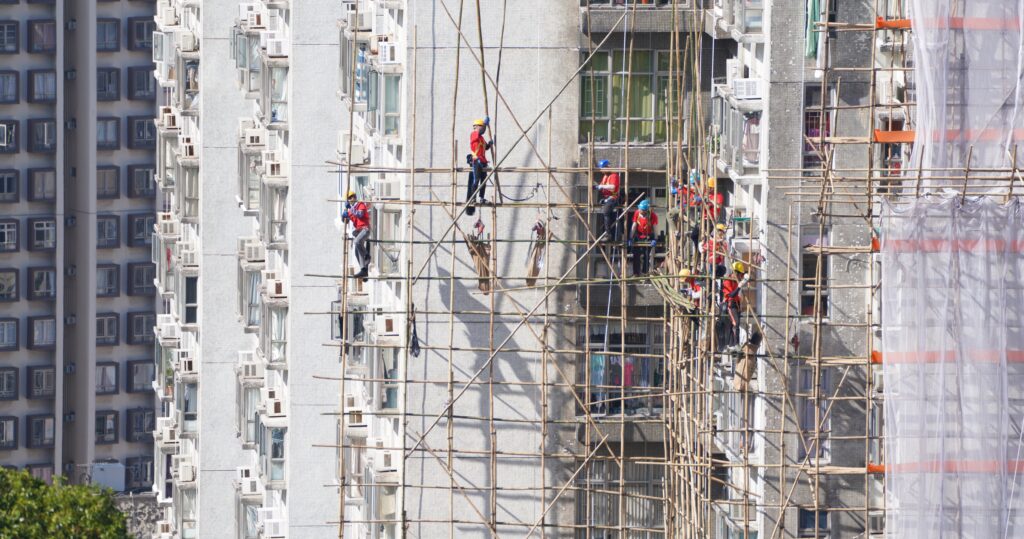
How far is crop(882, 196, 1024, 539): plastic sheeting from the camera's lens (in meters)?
43.2

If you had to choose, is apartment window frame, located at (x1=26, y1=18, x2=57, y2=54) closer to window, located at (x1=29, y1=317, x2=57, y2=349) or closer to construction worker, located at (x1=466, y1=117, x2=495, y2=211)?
window, located at (x1=29, y1=317, x2=57, y2=349)

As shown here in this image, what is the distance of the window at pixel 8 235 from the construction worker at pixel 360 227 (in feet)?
199

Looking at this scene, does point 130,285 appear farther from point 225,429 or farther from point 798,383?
point 798,383

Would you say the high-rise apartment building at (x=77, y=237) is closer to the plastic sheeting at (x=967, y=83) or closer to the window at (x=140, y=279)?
the window at (x=140, y=279)

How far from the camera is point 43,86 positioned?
113 m

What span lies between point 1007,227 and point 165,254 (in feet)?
148

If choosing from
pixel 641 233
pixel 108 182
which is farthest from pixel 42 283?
pixel 641 233

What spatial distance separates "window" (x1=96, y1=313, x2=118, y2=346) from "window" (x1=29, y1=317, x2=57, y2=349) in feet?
7.19

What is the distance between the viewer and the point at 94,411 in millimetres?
112688

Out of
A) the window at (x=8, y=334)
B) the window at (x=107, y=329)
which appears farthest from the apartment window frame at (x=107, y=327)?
the window at (x=8, y=334)

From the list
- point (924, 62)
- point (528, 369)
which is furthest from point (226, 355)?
point (924, 62)

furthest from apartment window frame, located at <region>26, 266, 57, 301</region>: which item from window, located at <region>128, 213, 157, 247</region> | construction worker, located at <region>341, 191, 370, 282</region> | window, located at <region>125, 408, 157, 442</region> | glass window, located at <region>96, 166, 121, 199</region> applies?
construction worker, located at <region>341, 191, 370, 282</region>

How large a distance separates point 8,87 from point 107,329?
1179cm

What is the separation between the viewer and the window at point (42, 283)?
112 meters
